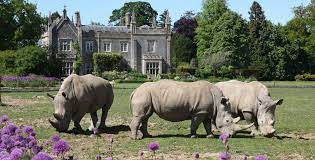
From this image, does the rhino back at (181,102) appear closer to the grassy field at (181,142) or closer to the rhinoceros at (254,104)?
the grassy field at (181,142)

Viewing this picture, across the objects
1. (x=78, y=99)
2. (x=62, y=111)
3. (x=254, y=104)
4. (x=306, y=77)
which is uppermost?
(x=78, y=99)

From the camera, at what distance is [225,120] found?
14.6m

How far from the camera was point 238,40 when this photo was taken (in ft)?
278

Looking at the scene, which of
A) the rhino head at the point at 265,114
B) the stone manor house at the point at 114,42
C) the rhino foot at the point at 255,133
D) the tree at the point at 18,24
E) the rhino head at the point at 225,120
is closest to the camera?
the rhino head at the point at 225,120

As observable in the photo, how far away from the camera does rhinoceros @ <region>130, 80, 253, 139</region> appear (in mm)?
14656

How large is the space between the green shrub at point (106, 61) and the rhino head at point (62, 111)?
68.7 meters

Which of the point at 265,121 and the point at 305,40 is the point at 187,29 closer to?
the point at 305,40

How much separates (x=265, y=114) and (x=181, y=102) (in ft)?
8.63

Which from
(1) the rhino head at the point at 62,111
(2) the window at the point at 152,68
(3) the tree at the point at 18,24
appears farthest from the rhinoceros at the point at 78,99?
(2) the window at the point at 152,68

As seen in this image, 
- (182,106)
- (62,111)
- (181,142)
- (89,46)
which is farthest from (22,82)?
(181,142)

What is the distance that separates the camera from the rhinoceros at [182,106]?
48.1 ft

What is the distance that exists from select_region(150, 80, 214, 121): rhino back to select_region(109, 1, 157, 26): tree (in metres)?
118

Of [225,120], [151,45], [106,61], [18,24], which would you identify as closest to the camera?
[225,120]

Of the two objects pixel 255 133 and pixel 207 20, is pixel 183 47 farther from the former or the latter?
pixel 255 133
